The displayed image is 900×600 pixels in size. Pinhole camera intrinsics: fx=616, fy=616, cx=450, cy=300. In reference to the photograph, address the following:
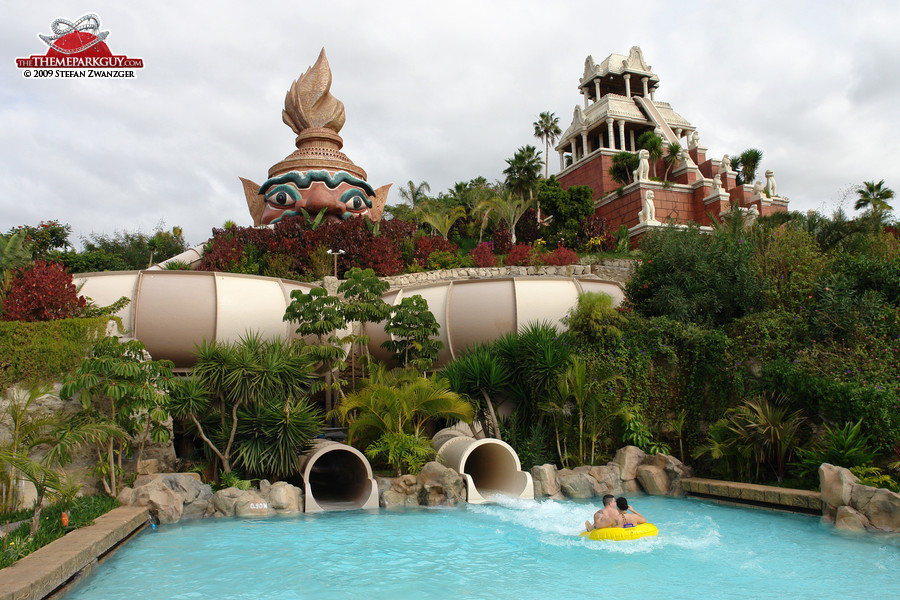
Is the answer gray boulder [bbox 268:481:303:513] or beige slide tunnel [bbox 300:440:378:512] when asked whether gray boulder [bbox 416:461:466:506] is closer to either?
beige slide tunnel [bbox 300:440:378:512]

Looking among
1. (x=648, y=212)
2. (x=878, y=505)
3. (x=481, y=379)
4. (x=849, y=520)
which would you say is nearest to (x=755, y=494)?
(x=849, y=520)

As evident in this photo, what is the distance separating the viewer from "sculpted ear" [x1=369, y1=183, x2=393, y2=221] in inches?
1126

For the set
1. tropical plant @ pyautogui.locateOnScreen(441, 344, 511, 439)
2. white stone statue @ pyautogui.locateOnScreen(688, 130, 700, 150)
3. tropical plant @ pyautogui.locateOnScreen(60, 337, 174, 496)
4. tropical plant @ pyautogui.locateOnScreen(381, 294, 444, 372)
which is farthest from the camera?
white stone statue @ pyautogui.locateOnScreen(688, 130, 700, 150)

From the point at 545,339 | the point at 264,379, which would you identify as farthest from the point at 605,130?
the point at 264,379

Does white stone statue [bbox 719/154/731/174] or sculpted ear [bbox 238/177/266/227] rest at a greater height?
white stone statue [bbox 719/154/731/174]

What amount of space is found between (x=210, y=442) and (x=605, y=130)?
43683mm

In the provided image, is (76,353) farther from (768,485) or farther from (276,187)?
(276,187)

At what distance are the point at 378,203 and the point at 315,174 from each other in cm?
407

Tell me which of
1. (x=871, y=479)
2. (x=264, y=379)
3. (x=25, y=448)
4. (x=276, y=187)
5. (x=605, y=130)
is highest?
(x=605, y=130)

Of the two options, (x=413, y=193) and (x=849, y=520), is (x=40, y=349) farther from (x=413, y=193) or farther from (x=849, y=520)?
(x=413, y=193)

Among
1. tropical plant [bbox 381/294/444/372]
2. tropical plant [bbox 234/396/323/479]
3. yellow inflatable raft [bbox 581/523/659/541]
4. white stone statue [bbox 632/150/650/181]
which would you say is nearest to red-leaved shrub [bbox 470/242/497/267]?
tropical plant [bbox 381/294/444/372]

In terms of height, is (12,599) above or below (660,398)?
below

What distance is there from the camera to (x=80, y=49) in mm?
13812

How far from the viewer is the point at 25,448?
24.8 ft
